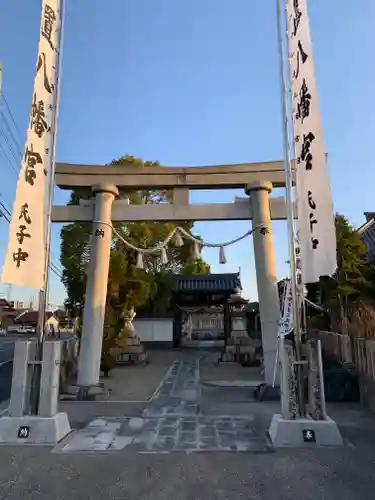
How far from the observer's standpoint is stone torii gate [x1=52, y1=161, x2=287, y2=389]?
8188mm

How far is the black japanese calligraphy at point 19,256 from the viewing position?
5.13 metres

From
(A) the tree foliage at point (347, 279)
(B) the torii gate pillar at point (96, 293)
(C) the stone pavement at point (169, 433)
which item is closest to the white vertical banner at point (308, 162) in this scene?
(C) the stone pavement at point (169, 433)

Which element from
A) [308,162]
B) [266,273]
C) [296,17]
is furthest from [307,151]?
[266,273]

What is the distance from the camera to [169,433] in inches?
208

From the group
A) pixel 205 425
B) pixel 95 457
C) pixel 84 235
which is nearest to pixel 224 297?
pixel 84 235

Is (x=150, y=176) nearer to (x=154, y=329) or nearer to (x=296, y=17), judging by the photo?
(x=296, y=17)

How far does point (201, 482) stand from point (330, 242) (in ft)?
9.91

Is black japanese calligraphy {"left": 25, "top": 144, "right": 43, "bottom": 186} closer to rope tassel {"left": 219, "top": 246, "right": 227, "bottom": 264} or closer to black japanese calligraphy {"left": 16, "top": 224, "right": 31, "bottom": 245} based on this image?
black japanese calligraphy {"left": 16, "top": 224, "right": 31, "bottom": 245}

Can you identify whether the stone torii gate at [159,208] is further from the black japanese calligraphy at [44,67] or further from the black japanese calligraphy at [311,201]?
the black japanese calligraphy at [311,201]

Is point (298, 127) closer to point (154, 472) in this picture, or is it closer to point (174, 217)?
point (174, 217)

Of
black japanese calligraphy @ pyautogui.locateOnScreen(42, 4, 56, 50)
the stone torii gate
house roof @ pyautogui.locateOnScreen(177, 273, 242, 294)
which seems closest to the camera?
black japanese calligraphy @ pyautogui.locateOnScreen(42, 4, 56, 50)

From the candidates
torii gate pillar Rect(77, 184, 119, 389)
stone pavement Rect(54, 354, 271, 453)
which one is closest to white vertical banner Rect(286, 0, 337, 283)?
stone pavement Rect(54, 354, 271, 453)

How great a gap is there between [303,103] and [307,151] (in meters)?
0.70

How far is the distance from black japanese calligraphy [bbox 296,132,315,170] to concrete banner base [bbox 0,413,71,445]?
186 inches
